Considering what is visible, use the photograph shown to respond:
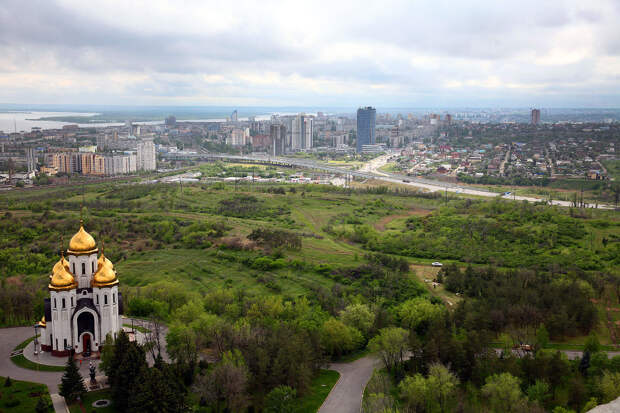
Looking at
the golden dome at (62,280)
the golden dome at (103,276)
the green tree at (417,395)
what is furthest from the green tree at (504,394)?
the golden dome at (62,280)

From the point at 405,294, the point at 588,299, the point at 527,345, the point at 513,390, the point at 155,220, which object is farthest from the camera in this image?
the point at 155,220

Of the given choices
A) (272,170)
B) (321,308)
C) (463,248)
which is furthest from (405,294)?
(272,170)

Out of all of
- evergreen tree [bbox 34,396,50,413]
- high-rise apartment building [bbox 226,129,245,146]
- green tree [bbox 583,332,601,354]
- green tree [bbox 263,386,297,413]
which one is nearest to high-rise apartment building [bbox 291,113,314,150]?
high-rise apartment building [bbox 226,129,245,146]

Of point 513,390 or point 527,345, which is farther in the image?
point 527,345

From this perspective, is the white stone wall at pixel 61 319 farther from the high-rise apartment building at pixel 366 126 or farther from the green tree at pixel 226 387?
the high-rise apartment building at pixel 366 126

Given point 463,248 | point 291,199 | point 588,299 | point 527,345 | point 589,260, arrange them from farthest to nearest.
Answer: point 291,199 < point 463,248 < point 589,260 < point 588,299 < point 527,345

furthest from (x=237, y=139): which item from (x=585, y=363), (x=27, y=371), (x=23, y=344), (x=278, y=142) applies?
(x=585, y=363)

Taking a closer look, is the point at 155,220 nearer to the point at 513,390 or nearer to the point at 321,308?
the point at 321,308
